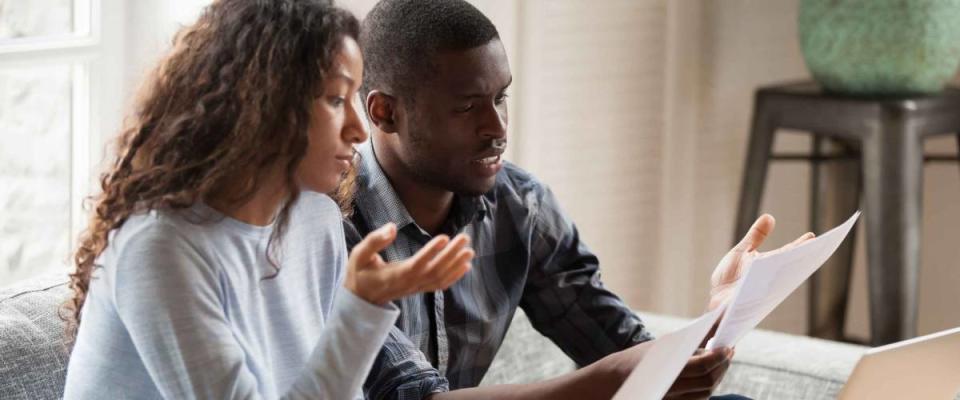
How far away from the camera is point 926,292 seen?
339cm

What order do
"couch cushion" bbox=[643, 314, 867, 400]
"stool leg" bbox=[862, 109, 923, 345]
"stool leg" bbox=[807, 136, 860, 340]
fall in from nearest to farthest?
"couch cushion" bbox=[643, 314, 867, 400] → "stool leg" bbox=[862, 109, 923, 345] → "stool leg" bbox=[807, 136, 860, 340]

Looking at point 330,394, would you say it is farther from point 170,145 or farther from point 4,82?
point 4,82

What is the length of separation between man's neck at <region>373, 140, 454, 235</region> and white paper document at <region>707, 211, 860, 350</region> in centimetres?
38

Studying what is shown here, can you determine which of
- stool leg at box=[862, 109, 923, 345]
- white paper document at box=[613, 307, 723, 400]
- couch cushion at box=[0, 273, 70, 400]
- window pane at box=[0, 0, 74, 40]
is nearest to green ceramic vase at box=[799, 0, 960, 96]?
stool leg at box=[862, 109, 923, 345]

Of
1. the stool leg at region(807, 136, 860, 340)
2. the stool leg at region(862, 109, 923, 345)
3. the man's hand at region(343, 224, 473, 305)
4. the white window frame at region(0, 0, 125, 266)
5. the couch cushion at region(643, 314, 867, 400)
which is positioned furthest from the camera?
the stool leg at region(807, 136, 860, 340)

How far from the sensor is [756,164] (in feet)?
9.87

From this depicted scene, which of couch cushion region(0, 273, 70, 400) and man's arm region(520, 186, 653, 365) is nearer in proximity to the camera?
couch cushion region(0, 273, 70, 400)

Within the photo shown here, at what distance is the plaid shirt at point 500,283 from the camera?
1.60 m

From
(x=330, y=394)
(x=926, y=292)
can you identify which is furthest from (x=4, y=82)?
(x=926, y=292)

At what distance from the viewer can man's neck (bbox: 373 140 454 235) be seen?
5.29ft

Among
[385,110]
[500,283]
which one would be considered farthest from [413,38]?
[500,283]

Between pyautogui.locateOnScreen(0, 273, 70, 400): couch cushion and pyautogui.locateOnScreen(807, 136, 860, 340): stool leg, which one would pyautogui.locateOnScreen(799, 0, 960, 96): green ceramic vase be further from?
pyautogui.locateOnScreen(0, 273, 70, 400): couch cushion

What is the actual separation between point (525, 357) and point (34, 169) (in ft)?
2.47

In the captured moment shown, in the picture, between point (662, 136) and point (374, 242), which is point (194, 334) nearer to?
point (374, 242)
